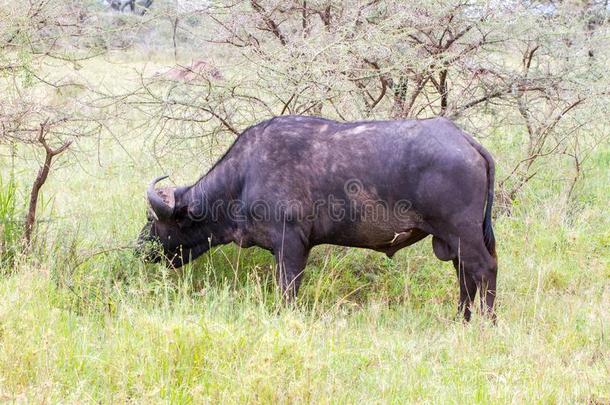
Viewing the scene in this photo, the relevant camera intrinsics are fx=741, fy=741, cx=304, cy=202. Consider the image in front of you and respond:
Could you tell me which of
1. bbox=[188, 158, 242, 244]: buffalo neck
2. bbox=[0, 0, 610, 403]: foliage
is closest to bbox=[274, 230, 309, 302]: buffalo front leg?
bbox=[0, 0, 610, 403]: foliage

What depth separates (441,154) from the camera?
5430mm

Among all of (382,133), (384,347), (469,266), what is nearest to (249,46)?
(382,133)

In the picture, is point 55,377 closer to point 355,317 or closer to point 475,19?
point 355,317

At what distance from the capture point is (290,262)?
589 cm

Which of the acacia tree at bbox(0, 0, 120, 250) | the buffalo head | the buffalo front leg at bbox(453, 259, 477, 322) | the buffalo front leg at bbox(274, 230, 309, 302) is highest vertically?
the acacia tree at bbox(0, 0, 120, 250)

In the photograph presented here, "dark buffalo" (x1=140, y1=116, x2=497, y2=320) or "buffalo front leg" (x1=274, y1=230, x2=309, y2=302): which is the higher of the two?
"dark buffalo" (x1=140, y1=116, x2=497, y2=320)

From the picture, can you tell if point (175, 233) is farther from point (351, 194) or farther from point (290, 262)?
point (351, 194)

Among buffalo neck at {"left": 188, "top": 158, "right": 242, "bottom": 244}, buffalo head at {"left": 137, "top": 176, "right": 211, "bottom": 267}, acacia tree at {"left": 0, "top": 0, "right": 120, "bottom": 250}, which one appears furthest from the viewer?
buffalo head at {"left": 137, "top": 176, "right": 211, "bottom": 267}

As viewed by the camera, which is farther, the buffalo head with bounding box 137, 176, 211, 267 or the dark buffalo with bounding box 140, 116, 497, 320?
the buffalo head with bounding box 137, 176, 211, 267

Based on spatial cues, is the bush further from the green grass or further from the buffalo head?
the buffalo head

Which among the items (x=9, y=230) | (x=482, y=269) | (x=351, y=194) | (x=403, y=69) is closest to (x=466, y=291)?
(x=482, y=269)

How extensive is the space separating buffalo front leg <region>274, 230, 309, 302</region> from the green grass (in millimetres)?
215

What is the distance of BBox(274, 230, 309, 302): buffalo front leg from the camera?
5.86 meters

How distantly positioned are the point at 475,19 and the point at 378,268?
280 cm
